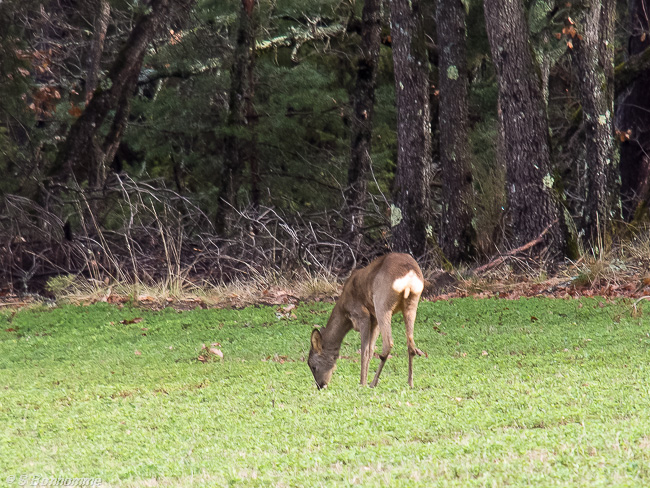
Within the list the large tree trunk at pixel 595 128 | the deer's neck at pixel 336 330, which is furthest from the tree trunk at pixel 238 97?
the deer's neck at pixel 336 330

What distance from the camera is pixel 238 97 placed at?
19.1 metres

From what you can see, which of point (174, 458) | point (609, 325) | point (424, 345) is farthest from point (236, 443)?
point (609, 325)

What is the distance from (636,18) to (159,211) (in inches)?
417

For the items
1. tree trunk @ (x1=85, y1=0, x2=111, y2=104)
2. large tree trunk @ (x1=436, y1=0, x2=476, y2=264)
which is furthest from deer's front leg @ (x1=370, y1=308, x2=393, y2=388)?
tree trunk @ (x1=85, y1=0, x2=111, y2=104)

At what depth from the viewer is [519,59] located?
520 inches

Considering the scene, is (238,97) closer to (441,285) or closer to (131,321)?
(441,285)

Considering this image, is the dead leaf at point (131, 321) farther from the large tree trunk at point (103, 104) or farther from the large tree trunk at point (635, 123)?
the large tree trunk at point (635, 123)

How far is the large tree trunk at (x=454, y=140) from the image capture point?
15.3 meters

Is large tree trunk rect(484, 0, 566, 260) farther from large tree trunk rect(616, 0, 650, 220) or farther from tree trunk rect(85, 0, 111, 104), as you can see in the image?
tree trunk rect(85, 0, 111, 104)

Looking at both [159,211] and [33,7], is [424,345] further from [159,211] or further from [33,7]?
[33,7]

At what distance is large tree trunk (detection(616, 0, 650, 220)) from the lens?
18.2 metres

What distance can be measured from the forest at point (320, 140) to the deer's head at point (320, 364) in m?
5.70

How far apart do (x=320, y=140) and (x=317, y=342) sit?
45.2ft

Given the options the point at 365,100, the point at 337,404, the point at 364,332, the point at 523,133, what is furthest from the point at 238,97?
the point at 337,404
